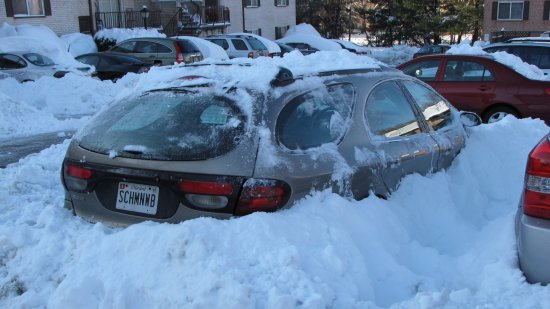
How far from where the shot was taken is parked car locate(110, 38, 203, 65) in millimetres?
19266

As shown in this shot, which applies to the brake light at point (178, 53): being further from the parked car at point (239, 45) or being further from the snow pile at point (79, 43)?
the snow pile at point (79, 43)

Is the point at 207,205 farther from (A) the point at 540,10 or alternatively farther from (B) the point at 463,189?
(A) the point at 540,10

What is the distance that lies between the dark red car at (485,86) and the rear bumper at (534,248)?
743cm

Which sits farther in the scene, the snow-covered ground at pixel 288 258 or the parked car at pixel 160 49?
the parked car at pixel 160 49

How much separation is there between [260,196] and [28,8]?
71.8ft

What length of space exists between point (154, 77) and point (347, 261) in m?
1.97

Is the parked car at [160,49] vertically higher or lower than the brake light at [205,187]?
lower

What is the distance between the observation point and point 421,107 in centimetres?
495

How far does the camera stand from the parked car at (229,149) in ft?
11.0

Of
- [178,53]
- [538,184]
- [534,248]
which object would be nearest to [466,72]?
[538,184]

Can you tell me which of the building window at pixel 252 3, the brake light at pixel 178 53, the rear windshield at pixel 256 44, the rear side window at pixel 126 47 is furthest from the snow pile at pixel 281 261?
the building window at pixel 252 3

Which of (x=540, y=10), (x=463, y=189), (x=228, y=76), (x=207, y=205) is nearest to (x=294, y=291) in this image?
(x=207, y=205)

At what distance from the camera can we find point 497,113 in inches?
402

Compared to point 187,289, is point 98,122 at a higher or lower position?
higher
